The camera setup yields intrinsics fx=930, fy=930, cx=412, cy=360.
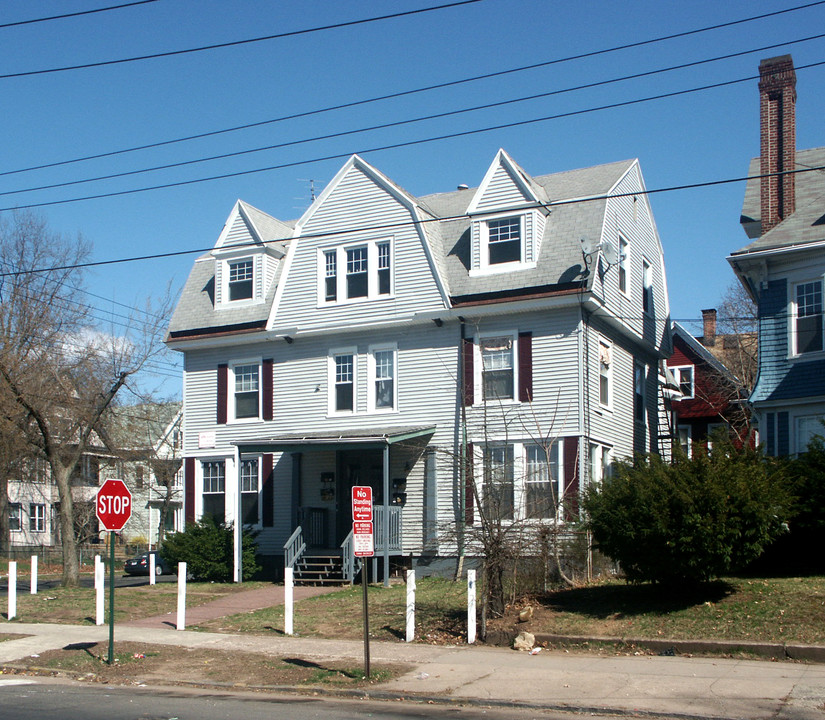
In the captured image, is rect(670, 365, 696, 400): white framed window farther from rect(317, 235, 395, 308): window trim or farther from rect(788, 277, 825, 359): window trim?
rect(317, 235, 395, 308): window trim

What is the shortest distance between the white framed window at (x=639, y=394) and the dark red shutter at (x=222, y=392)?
11.9 meters

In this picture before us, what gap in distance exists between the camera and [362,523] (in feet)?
42.3

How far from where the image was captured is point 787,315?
71.4ft

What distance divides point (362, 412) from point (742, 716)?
52.5 feet

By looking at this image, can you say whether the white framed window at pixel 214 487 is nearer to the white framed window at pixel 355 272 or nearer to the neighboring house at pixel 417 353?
the neighboring house at pixel 417 353

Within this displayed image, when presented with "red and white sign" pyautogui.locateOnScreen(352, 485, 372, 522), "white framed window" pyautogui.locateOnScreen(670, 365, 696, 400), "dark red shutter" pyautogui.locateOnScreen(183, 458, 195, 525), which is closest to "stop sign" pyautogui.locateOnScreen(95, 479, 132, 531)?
"red and white sign" pyautogui.locateOnScreen(352, 485, 372, 522)

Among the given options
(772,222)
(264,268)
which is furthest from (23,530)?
(772,222)

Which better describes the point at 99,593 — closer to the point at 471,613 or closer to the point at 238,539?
the point at 238,539

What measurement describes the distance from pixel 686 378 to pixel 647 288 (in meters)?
14.0

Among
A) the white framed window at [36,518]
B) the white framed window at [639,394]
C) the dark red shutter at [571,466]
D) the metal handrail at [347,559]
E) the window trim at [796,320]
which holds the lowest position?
the white framed window at [36,518]

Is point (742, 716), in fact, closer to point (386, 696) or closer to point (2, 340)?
point (386, 696)

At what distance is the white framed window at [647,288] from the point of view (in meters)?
27.7

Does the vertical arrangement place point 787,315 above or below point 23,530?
above

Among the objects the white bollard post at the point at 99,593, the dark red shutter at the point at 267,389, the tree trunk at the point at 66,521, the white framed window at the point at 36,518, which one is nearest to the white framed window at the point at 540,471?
the dark red shutter at the point at 267,389
